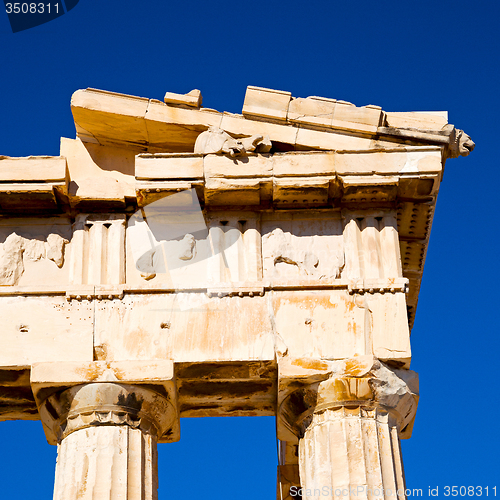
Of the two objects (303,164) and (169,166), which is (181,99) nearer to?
(169,166)

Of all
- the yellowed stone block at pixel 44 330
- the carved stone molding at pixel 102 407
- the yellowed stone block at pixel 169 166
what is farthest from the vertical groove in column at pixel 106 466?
the yellowed stone block at pixel 169 166

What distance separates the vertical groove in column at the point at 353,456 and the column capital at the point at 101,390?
200 cm

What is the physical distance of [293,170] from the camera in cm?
1358

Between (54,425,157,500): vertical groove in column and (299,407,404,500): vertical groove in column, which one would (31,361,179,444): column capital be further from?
(299,407,404,500): vertical groove in column

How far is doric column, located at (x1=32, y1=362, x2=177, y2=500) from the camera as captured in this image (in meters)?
11.9

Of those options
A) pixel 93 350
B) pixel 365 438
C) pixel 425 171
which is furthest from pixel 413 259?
pixel 93 350


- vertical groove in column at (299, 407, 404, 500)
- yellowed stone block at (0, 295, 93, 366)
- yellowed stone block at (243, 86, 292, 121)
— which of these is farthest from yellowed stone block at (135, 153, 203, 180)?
vertical groove in column at (299, 407, 404, 500)

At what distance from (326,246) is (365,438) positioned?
2.87 m

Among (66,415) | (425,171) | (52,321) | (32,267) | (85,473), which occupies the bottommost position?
(85,473)

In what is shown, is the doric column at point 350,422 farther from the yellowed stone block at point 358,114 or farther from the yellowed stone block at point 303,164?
the yellowed stone block at point 358,114

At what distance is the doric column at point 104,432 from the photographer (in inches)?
467

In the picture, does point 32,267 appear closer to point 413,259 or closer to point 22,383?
point 22,383

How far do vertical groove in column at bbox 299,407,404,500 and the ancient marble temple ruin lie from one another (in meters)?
0.02

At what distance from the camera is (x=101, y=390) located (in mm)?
12336
